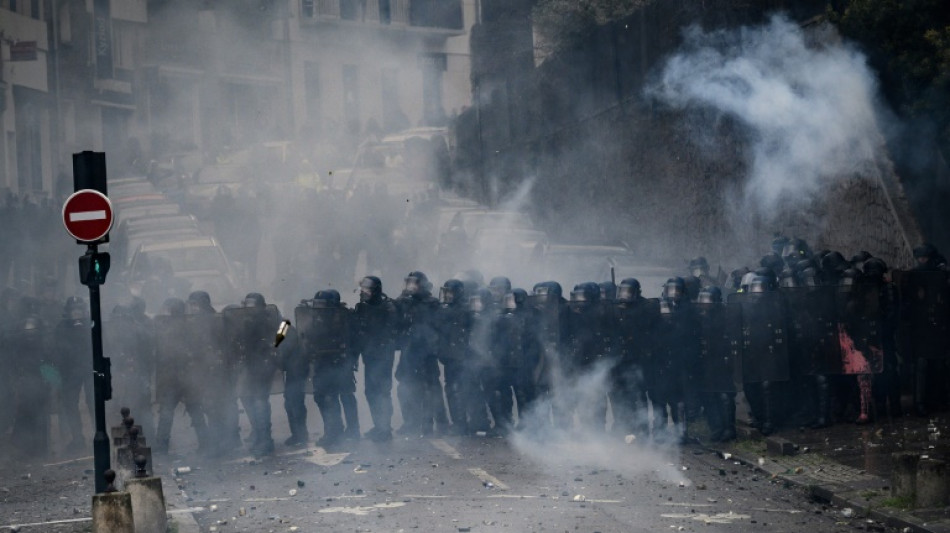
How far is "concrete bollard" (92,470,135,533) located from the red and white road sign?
2564 mm

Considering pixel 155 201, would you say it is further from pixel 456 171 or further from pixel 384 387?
pixel 384 387

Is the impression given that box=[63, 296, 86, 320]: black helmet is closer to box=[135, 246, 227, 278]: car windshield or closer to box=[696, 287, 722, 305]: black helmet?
box=[696, 287, 722, 305]: black helmet

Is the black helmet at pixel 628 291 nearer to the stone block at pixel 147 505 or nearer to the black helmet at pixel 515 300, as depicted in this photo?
the black helmet at pixel 515 300

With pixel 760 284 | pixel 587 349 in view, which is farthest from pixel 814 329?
pixel 587 349

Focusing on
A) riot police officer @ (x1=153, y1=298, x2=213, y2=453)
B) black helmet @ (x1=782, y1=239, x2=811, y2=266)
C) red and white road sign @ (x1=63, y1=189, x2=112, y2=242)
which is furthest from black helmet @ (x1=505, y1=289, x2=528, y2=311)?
red and white road sign @ (x1=63, y1=189, x2=112, y2=242)

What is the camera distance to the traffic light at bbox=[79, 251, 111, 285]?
11.4m

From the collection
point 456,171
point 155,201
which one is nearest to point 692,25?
point 155,201

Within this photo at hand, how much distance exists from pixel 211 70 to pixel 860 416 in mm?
41109

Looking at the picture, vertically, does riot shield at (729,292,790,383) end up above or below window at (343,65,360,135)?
below

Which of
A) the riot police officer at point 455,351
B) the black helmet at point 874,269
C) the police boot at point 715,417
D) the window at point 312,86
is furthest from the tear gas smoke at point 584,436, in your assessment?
the window at point 312,86

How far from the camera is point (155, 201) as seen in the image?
36.3 metres

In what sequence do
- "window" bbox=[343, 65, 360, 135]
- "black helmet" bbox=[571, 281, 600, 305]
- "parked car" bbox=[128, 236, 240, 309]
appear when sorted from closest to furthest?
"black helmet" bbox=[571, 281, 600, 305], "parked car" bbox=[128, 236, 240, 309], "window" bbox=[343, 65, 360, 135]

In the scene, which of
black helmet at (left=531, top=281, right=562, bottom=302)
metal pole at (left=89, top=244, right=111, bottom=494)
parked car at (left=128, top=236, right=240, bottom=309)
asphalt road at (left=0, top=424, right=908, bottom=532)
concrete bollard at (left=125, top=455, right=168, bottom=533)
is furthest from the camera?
parked car at (left=128, top=236, right=240, bottom=309)

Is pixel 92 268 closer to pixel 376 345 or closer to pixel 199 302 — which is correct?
pixel 199 302
